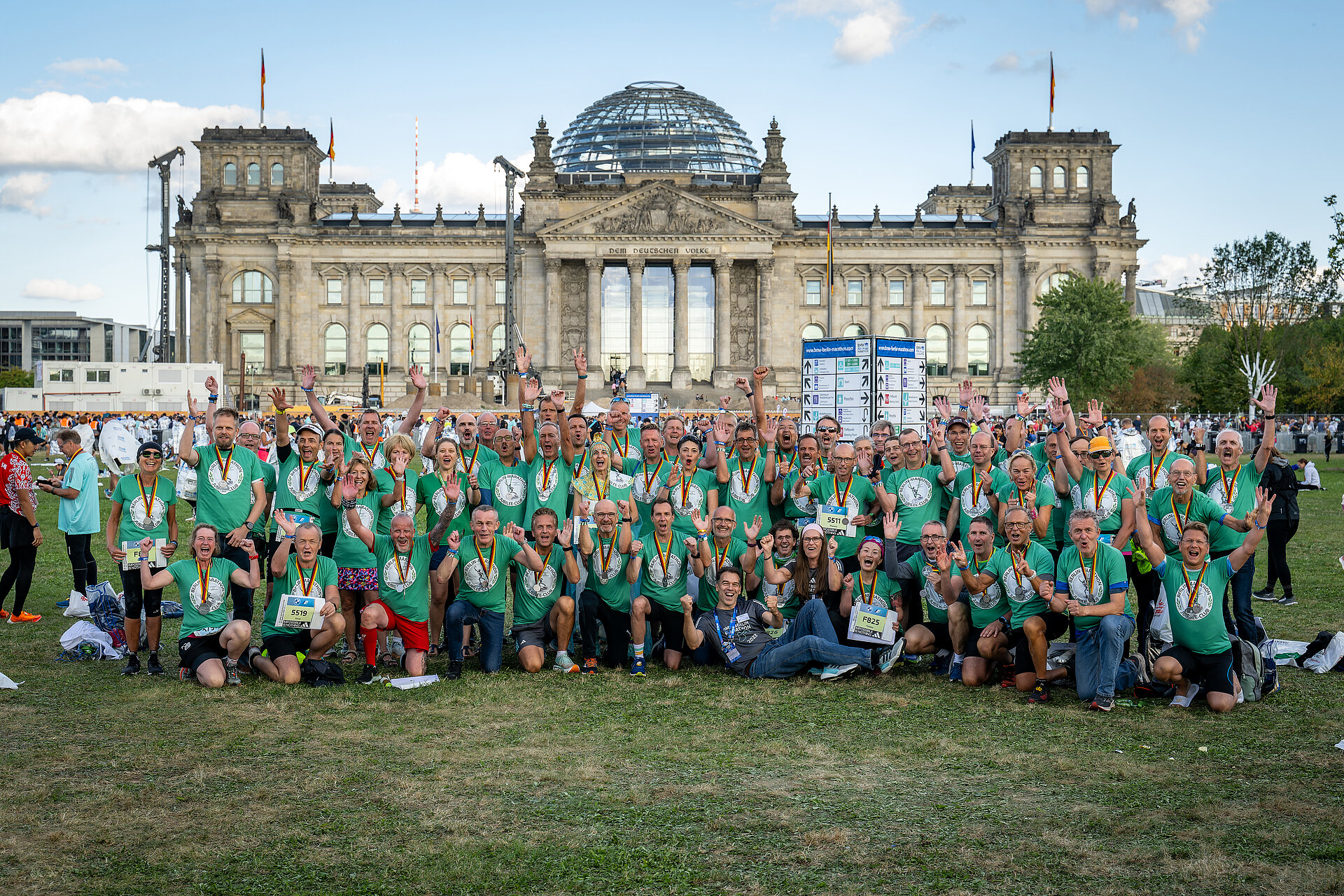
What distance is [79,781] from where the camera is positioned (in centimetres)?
787

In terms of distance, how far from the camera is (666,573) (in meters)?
11.5

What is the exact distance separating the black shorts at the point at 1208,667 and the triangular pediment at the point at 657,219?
73.0m

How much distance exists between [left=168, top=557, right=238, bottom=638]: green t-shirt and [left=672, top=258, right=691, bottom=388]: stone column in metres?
70.8

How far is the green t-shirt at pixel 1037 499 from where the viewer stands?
11.1m

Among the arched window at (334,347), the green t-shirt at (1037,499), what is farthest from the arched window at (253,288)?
the green t-shirt at (1037,499)

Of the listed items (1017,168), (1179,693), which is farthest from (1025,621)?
(1017,168)

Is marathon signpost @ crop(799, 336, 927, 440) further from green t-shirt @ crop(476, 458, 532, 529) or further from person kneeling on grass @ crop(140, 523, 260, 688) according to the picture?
person kneeling on grass @ crop(140, 523, 260, 688)

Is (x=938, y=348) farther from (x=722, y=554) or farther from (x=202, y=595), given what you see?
(x=202, y=595)

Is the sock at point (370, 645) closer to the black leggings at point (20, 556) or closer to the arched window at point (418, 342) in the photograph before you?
the black leggings at point (20, 556)

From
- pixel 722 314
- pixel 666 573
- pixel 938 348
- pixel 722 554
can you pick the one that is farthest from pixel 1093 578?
pixel 938 348

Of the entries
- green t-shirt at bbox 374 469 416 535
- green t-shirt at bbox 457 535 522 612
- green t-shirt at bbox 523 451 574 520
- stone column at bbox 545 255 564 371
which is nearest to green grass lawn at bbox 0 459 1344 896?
green t-shirt at bbox 457 535 522 612

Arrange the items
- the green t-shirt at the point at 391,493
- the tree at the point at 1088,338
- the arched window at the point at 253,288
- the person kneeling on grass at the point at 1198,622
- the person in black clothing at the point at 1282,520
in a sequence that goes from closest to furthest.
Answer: the person kneeling on grass at the point at 1198,622, the green t-shirt at the point at 391,493, the person in black clothing at the point at 1282,520, the tree at the point at 1088,338, the arched window at the point at 253,288

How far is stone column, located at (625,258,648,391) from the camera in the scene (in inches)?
3223

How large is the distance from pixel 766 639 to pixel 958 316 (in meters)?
77.0
